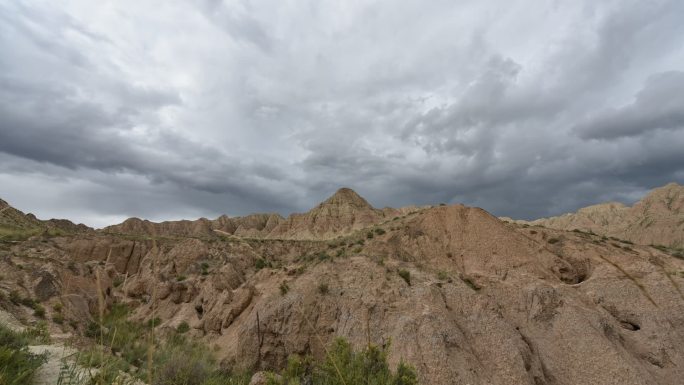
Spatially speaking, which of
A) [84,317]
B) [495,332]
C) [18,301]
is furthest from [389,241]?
[18,301]

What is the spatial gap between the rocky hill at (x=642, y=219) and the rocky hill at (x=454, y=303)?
58741 mm

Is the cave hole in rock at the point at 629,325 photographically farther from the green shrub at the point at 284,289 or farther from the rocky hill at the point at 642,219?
the rocky hill at the point at 642,219

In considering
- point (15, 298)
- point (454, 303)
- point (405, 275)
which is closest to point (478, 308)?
point (454, 303)

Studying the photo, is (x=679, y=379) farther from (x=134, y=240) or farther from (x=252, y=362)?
(x=134, y=240)

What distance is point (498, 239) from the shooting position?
66.5ft

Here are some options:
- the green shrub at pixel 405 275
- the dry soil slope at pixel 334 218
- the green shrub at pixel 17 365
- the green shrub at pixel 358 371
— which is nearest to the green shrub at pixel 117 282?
the green shrub at pixel 405 275

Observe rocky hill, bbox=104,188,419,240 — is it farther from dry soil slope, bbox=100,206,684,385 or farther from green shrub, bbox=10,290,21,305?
green shrub, bbox=10,290,21,305

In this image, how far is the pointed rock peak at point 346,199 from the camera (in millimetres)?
107375

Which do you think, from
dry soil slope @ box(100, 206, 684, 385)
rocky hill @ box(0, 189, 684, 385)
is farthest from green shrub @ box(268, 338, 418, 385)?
dry soil slope @ box(100, 206, 684, 385)

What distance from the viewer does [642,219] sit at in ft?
334

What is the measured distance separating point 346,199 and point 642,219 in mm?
76832

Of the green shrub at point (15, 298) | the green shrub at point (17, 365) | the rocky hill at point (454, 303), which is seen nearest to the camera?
the green shrub at point (17, 365)

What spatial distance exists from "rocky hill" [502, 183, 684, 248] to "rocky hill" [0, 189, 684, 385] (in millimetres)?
58741

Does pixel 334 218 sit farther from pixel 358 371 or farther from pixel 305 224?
pixel 358 371
